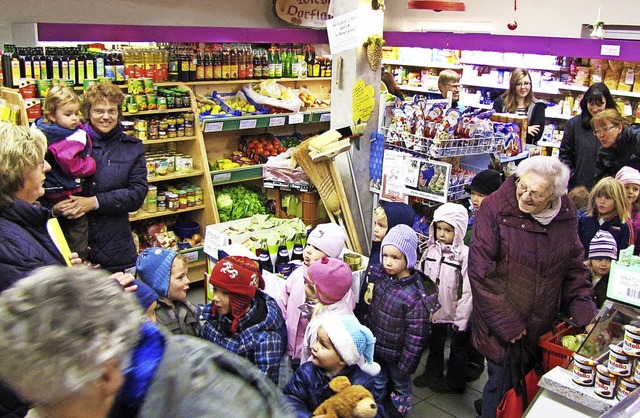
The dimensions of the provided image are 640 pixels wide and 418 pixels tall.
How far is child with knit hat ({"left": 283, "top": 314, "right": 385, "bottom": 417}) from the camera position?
117 inches

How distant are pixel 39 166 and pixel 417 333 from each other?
2.07 metres

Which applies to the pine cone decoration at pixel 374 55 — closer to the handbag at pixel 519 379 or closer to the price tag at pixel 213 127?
the price tag at pixel 213 127

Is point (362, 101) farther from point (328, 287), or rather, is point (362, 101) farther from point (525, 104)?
point (525, 104)

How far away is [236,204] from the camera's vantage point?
6.53 m

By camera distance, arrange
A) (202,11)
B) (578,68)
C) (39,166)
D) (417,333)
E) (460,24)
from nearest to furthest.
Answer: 1. (39,166)
2. (417,333)
3. (578,68)
4. (202,11)
5. (460,24)

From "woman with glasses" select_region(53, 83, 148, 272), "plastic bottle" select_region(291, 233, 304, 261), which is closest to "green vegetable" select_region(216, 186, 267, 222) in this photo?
"plastic bottle" select_region(291, 233, 304, 261)

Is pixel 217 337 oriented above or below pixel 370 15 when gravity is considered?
below

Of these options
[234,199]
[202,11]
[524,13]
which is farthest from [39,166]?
[524,13]

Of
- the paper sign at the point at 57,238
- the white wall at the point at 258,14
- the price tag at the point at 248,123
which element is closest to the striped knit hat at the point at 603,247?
the paper sign at the point at 57,238

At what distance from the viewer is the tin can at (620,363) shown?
274cm

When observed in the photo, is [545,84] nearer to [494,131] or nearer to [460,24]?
→ [460,24]

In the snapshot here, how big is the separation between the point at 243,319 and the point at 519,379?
1472mm

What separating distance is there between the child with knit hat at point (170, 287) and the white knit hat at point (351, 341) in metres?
0.78

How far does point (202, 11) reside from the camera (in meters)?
9.78
